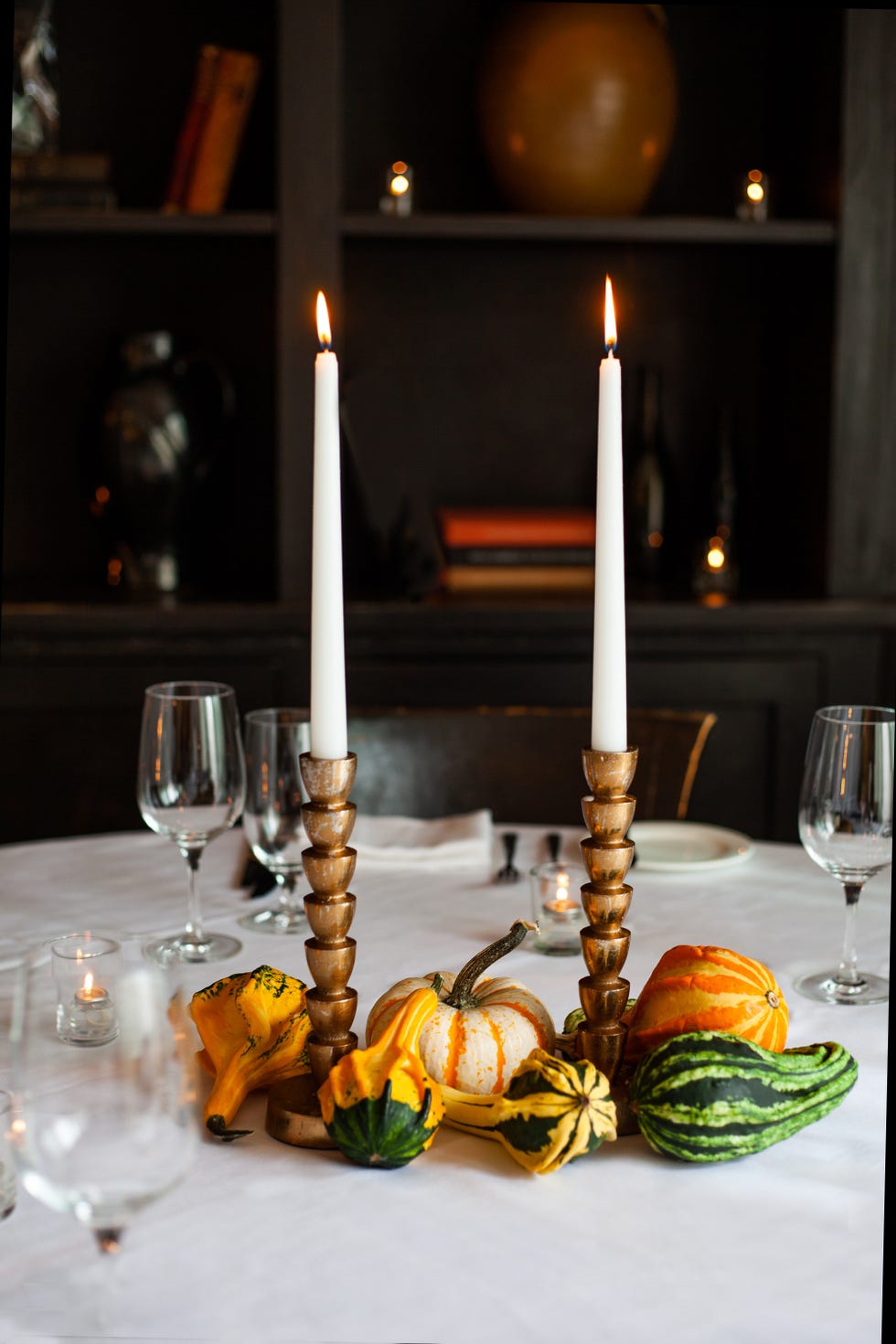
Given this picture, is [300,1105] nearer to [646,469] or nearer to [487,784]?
[487,784]

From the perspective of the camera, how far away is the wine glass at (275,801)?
104 cm

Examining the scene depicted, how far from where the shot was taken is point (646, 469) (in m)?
2.30

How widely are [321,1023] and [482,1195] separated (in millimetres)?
108

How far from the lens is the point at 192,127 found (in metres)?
2.04

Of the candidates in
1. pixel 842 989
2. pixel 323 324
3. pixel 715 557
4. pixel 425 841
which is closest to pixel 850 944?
pixel 842 989

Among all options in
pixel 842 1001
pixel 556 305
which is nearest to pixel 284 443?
pixel 556 305

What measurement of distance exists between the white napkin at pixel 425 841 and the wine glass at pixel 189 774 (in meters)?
0.21

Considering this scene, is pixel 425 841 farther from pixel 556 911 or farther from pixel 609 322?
pixel 609 322

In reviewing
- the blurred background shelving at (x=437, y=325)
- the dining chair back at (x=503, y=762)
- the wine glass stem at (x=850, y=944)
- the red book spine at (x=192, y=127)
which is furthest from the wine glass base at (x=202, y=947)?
the red book spine at (x=192, y=127)

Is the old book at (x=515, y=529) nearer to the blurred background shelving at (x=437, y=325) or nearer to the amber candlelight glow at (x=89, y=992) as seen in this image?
the blurred background shelving at (x=437, y=325)

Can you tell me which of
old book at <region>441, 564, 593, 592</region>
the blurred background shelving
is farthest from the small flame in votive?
old book at <region>441, 564, 593, 592</region>

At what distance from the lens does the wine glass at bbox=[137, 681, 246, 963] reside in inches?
40.2

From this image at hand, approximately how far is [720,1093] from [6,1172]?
33cm

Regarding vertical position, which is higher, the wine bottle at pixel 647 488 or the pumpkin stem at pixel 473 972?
the wine bottle at pixel 647 488
